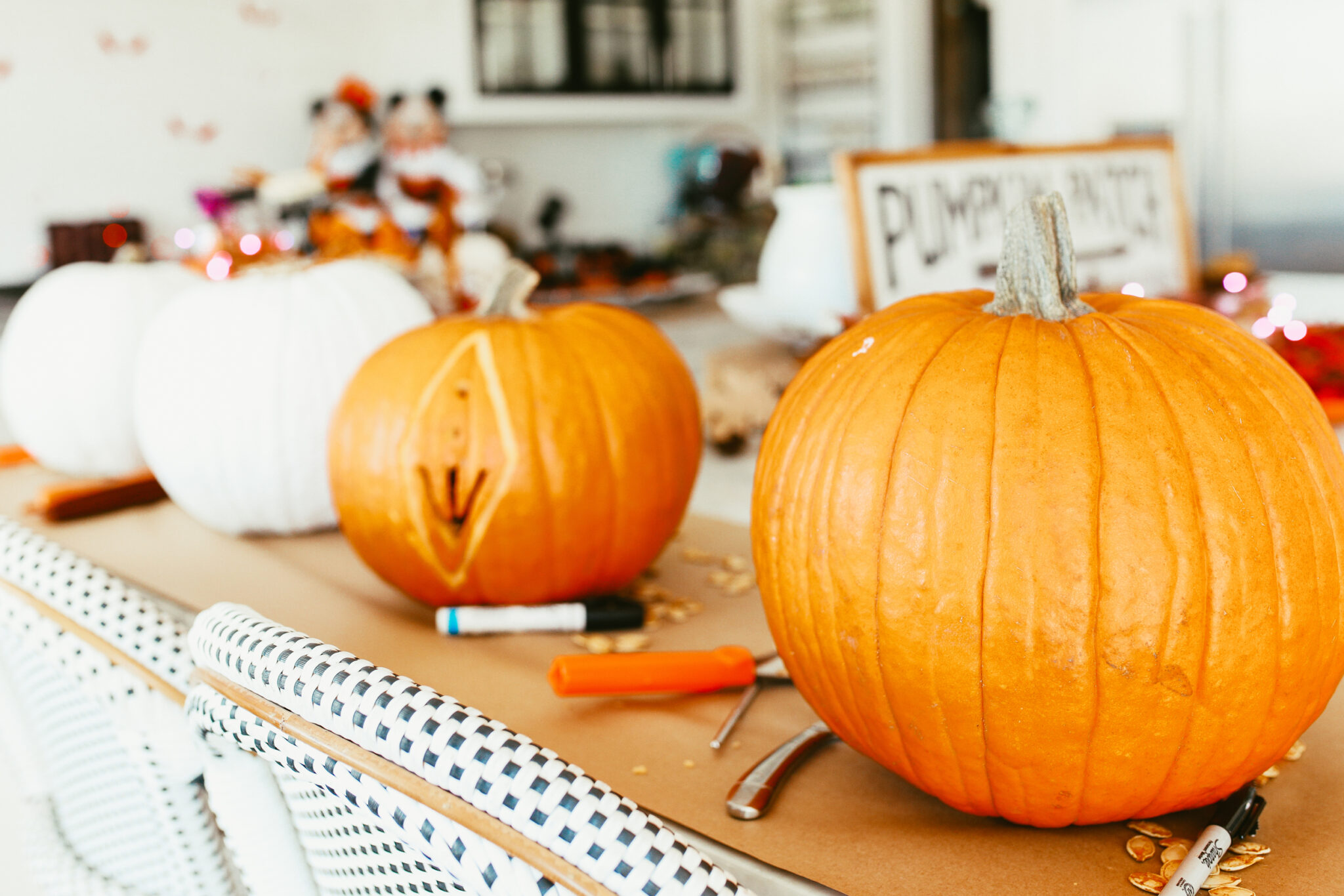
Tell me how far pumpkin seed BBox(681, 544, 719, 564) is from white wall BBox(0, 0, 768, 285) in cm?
285

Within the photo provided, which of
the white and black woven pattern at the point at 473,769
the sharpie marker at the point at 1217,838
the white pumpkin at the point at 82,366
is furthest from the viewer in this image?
the white pumpkin at the point at 82,366

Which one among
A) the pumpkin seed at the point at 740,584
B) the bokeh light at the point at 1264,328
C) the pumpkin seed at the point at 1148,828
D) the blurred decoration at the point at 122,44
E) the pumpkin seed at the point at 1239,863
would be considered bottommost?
the pumpkin seed at the point at 1148,828

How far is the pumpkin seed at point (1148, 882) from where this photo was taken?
18.1 inches

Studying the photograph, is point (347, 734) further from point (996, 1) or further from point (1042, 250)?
point (996, 1)

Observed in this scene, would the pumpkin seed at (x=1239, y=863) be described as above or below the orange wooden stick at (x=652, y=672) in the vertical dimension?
below

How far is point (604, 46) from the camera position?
3939 mm

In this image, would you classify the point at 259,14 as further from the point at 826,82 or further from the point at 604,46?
the point at 826,82

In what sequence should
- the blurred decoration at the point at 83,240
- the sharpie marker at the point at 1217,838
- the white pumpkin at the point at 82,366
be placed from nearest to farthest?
the sharpie marker at the point at 1217,838
the white pumpkin at the point at 82,366
the blurred decoration at the point at 83,240

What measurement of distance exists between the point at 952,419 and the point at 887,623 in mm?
103

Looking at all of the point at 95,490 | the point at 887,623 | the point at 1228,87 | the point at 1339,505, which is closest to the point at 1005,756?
the point at 887,623

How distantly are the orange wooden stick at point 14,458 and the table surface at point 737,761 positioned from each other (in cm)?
56

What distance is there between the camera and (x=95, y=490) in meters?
1.17

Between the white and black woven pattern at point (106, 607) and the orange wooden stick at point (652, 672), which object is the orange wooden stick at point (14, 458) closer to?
the white and black woven pattern at point (106, 607)

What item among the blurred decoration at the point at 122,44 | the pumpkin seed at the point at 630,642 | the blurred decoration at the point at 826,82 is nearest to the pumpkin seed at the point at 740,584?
the pumpkin seed at the point at 630,642
